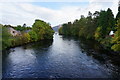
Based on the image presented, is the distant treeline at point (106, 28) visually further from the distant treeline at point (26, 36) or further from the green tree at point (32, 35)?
the green tree at point (32, 35)

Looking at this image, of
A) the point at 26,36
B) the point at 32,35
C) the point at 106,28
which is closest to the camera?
the point at 106,28

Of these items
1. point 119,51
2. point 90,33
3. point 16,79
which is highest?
point 90,33

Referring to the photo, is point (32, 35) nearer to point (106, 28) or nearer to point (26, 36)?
point (26, 36)

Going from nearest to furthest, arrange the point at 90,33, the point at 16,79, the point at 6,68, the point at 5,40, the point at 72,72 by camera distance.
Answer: the point at 16,79 < the point at 72,72 < the point at 6,68 < the point at 5,40 < the point at 90,33

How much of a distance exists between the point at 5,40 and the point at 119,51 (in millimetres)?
31121

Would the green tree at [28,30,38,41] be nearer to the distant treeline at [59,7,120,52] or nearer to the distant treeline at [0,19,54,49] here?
the distant treeline at [0,19,54,49]

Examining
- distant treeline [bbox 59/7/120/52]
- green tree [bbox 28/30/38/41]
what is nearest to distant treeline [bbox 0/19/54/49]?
green tree [bbox 28/30/38/41]

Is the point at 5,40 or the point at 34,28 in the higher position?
the point at 34,28

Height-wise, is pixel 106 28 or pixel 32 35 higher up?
pixel 106 28

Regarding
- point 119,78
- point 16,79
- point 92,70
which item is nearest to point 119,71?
point 119,78

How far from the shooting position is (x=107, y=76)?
1834cm

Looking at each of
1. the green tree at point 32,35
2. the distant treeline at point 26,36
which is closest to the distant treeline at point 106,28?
the distant treeline at point 26,36

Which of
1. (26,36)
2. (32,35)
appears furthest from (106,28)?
(26,36)

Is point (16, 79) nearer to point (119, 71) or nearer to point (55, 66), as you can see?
point (55, 66)
